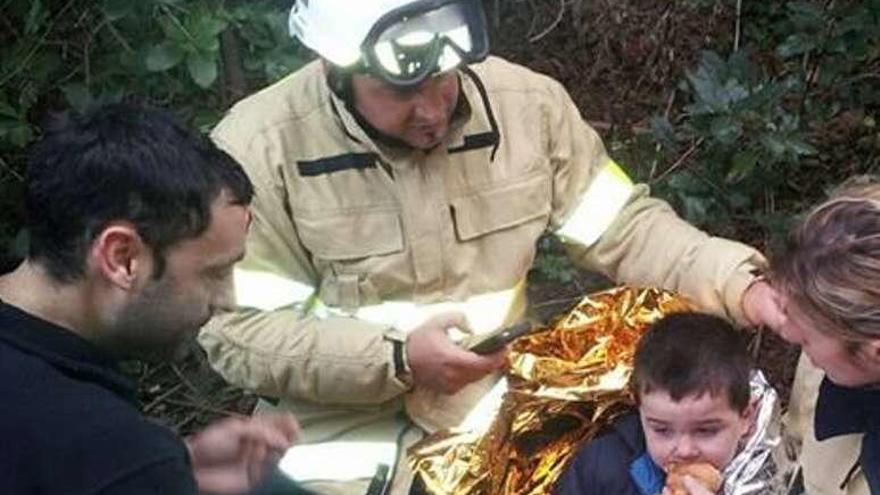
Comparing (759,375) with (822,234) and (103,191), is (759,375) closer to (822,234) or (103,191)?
(822,234)

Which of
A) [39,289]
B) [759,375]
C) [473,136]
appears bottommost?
[759,375]

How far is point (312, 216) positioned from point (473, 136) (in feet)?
1.20

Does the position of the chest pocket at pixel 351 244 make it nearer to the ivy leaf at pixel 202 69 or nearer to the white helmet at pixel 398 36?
the white helmet at pixel 398 36

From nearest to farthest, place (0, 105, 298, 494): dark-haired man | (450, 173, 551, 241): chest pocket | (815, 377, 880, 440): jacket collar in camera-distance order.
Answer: (0, 105, 298, 494): dark-haired man
(815, 377, 880, 440): jacket collar
(450, 173, 551, 241): chest pocket

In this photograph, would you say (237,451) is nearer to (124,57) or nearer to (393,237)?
(393,237)

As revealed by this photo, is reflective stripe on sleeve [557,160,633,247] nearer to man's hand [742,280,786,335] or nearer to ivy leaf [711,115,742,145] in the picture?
man's hand [742,280,786,335]

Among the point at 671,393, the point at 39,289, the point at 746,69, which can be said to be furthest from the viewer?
the point at 746,69

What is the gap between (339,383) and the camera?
3355mm

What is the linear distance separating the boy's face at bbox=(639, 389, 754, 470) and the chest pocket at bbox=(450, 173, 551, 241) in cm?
45

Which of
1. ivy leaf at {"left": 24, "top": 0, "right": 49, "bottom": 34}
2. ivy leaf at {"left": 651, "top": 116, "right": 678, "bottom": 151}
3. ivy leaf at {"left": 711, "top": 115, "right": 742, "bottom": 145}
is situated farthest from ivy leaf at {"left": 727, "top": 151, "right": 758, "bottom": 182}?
ivy leaf at {"left": 24, "top": 0, "right": 49, "bottom": 34}

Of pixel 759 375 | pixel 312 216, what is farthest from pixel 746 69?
pixel 312 216

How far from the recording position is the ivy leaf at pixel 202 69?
443 cm

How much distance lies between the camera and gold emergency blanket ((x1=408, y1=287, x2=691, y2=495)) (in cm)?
343

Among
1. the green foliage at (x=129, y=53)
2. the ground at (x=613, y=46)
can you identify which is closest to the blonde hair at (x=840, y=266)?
the green foliage at (x=129, y=53)
